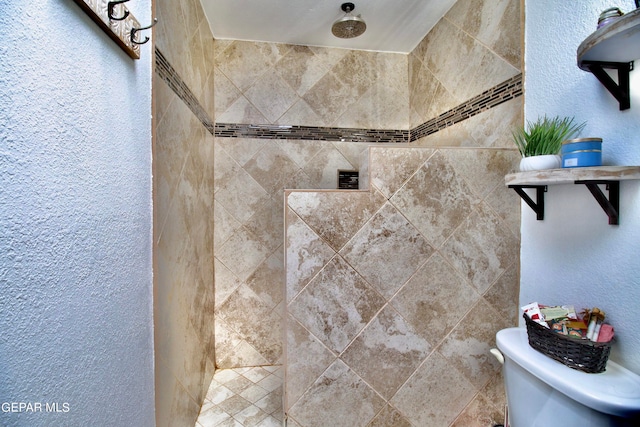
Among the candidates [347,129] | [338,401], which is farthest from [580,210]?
[347,129]

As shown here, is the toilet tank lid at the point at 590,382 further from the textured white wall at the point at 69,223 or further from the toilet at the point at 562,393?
the textured white wall at the point at 69,223

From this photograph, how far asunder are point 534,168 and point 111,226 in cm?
127

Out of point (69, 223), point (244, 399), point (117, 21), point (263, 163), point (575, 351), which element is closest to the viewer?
point (69, 223)

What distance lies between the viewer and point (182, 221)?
1.30m

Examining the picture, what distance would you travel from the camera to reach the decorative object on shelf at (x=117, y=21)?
625mm

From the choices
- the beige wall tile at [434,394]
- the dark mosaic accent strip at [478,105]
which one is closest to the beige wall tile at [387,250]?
the beige wall tile at [434,394]

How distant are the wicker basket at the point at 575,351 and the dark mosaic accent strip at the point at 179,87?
156 cm

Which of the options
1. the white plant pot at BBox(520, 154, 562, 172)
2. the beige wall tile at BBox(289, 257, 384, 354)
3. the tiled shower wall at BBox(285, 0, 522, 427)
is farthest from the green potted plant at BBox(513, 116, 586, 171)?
the beige wall tile at BBox(289, 257, 384, 354)

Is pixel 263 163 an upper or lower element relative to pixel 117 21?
lower

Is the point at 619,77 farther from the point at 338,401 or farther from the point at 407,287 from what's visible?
the point at 338,401

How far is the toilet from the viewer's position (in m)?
0.70

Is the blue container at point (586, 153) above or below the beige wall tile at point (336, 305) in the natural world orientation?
above

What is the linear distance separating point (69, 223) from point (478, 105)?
5.63 feet

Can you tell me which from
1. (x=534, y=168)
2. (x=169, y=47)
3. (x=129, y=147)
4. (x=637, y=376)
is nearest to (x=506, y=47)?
(x=534, y=168)
